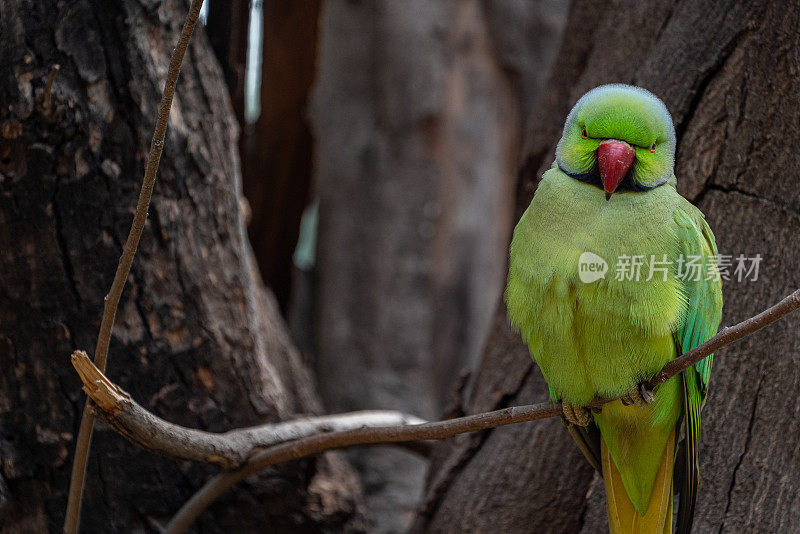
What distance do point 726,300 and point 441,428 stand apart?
105 centimetres

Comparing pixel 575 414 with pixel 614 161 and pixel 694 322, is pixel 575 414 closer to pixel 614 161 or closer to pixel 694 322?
pixel 694 322

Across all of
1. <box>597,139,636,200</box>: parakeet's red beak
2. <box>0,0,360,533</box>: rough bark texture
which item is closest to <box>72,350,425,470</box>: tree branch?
<box>0,0,360,533</box>: rough bark texture

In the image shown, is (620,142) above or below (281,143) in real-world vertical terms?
below

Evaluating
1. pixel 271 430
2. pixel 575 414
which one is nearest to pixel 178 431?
pixel 271 430

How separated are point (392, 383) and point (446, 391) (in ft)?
1.36

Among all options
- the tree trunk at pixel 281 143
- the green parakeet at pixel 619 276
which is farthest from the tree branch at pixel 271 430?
the tree trunk at pixel 281 143

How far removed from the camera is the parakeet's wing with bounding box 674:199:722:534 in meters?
2.09

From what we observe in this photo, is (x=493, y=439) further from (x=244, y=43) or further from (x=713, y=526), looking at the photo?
(x=244, y=43)

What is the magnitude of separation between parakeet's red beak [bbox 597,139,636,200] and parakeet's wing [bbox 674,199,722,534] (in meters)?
0.23

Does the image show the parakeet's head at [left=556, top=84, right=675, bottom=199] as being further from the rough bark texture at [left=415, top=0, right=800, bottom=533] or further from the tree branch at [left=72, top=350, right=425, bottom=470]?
the tree branch at [left=72, top=350, right=425, bottom=470]

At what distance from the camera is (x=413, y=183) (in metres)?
4.91

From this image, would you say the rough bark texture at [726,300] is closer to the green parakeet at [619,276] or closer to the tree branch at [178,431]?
the green parakeet at [619,276]

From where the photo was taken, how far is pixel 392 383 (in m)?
4.69

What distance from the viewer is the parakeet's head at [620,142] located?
6.57 ft
